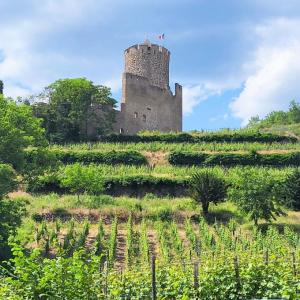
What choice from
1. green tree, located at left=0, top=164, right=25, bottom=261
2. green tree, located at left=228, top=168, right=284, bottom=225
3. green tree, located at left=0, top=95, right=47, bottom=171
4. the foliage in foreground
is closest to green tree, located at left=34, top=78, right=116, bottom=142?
green tree, located at left=0, top=95, right=47, bottom=171

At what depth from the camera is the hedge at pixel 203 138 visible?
163 feet

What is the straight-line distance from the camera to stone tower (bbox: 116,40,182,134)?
183 ft

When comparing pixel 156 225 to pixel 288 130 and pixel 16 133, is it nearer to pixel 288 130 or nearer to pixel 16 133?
pixel 16 133

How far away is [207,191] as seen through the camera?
102 feet

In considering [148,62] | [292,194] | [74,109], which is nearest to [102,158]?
[74,109]

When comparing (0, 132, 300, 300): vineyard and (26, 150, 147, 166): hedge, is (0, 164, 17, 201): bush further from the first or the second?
(26, 150, 147, 166): hedge

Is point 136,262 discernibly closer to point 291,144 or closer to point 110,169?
point 110,169

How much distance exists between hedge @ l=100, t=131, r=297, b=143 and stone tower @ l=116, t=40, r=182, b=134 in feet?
15.4

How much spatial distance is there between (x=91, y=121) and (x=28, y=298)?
4330cm

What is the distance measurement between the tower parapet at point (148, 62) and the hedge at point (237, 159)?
56.4ft

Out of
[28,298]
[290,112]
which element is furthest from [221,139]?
[28,298]

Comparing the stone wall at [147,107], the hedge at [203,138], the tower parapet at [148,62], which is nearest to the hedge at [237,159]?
the hedge at [203,138]

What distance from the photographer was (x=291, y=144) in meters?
48.2

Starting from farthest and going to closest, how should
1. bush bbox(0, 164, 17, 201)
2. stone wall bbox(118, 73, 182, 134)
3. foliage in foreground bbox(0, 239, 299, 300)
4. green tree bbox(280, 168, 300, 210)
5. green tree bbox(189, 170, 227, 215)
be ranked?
stone wall bbox(118, 73, 182, 134), green tree bbox(280, 168, 300, 210), green tree bbox(189, 170, 227, 215), bush bbox(0, 164, 17, 201), foliage in foreground bbox(0, 239, 299, 300)
